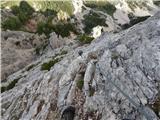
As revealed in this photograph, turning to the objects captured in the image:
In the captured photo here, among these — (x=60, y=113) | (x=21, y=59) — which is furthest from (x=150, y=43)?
(x=21, y=59)

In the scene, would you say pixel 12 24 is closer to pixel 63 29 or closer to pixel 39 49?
pixel 63 29

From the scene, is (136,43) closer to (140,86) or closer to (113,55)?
(113,55)

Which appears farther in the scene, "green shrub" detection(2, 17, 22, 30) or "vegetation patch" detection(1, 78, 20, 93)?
"green shrub" detection(2, 17, 22, 30)

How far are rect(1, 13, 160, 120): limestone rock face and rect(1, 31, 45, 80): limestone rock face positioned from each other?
98.4 feet

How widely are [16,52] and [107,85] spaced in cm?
5189

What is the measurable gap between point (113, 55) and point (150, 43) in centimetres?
307

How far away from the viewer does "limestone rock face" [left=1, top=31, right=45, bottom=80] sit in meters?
66.4

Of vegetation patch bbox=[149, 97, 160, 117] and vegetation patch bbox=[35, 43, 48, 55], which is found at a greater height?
vegetation patch bbox=[149, 97, 160, 117]

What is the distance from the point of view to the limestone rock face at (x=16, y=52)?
218 ft

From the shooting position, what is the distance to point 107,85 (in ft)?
89.8

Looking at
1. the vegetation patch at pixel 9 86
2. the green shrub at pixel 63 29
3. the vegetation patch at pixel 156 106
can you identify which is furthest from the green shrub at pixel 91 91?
the green shrub at pixel 63 29

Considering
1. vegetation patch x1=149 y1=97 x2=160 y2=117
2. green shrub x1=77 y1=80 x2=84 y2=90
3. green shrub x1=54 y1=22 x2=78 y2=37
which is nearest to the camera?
vegetation patch x1=149 y1=97 x2=160 y2=117

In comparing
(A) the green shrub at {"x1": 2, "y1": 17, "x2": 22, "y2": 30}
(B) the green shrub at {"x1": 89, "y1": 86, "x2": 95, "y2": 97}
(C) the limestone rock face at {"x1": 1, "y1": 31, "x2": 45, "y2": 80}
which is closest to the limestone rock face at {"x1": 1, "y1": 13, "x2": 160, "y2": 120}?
(B) the green shrub at {"x1": 89, "y1": 86, "x2": 95, "y2": 97}

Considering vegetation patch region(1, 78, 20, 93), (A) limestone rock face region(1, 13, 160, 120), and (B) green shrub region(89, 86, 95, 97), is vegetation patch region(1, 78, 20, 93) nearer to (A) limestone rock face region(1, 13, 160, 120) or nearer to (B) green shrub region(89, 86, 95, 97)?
(A) limestone rock face region(1, 13, 160, 120)
